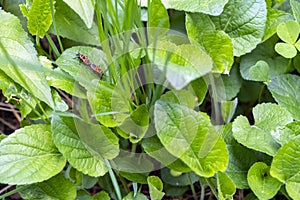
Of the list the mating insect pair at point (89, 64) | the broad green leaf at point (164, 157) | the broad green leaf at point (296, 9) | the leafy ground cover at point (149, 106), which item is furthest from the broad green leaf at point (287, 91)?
the mating insect pair at point (89, 64)

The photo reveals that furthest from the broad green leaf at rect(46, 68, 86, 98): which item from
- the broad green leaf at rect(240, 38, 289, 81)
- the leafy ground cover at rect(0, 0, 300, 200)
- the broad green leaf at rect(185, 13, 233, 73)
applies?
the broad green leaf at rect(240, 38, 289, 81)

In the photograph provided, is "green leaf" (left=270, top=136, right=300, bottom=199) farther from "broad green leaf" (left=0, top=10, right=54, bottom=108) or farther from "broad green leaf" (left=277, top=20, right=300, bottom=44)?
"broad green leaf" (left=0, top=10, right=54, bottom=108)

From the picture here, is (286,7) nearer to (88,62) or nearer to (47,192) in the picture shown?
(88,62)

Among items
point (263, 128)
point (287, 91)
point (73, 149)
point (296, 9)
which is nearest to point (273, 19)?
point (296, 9)

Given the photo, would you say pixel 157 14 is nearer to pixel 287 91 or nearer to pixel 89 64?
pixel 89 64

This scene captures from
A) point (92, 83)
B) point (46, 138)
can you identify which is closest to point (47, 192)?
point (46, 138)

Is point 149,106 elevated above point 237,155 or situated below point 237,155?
above

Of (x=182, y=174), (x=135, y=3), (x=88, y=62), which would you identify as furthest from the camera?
(x=182, y=174)

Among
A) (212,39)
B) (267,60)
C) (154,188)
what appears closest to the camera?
(154,188)
